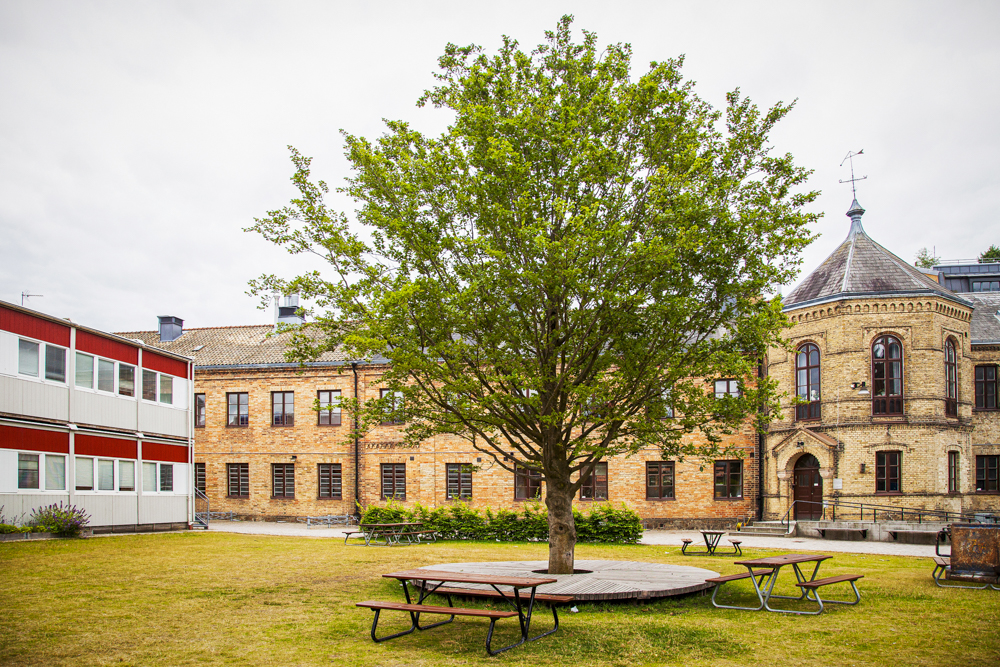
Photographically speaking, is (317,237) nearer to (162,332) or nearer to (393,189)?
(393,189)

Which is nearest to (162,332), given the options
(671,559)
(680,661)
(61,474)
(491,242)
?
(61,474)

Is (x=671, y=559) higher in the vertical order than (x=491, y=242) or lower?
lower

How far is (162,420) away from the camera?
1003 inches

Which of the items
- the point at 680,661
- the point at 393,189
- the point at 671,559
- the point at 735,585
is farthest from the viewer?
the point at 671,559

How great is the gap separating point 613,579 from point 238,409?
83.2 ft

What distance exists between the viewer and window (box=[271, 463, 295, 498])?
32500mm

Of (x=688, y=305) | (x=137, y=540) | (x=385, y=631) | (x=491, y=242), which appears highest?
(x=491, y=242)

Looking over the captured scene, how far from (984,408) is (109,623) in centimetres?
3096

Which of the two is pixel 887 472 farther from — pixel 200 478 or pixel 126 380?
pixel 200 478

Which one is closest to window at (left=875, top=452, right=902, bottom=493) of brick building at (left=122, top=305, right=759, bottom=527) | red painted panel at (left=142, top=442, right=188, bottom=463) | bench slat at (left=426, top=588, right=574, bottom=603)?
brick building at (left=122, top=305, right=759, bottom=527)

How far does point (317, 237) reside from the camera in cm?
1191

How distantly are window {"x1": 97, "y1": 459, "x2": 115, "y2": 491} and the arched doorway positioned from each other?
74.6 feet

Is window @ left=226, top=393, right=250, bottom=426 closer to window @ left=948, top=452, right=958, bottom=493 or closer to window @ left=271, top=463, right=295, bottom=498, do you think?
window @ left=271, top=463, right=295, bottom=498

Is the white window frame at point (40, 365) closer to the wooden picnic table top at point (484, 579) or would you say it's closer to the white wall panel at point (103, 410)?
the white wall panel at point (103, 410)
